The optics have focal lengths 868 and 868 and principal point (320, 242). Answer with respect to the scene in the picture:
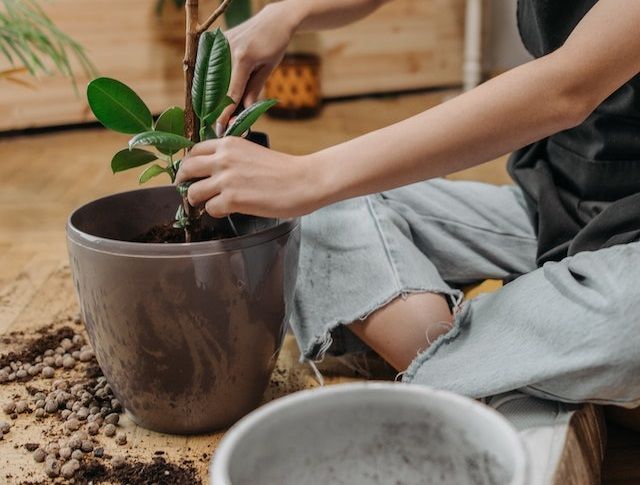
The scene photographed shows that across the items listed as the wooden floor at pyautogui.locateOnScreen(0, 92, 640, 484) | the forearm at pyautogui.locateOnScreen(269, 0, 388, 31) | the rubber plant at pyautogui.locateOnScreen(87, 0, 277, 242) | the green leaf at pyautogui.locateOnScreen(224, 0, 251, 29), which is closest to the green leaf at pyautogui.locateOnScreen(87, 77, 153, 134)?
the rubber plant at pyautogui.locateOnScreen(87, 0, 277, 242)

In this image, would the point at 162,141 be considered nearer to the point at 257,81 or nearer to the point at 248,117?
the point at 248,117

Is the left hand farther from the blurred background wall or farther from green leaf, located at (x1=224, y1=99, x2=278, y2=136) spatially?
the blurred background wall

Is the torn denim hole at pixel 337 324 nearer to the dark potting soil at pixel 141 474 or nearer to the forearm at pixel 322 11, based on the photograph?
the dark potting soil at pixel 141 474

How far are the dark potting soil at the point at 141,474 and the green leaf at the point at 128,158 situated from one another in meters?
0.32

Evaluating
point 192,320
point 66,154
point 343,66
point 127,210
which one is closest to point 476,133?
point 192,320

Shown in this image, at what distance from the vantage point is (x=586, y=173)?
1.06 metres

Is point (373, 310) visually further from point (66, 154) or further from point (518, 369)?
point (66, 154)

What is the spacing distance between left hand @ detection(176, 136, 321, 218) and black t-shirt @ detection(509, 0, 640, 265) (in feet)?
1.18

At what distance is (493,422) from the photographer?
19.8 inches

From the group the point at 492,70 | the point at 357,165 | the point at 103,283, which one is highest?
the point at 357,165

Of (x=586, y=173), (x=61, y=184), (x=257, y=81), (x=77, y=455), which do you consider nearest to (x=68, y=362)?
(x=77, y=455)

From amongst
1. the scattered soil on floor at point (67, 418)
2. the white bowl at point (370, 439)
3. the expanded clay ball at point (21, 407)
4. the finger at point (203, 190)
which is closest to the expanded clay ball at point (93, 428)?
the scattered soil on floor at point (67, 418)

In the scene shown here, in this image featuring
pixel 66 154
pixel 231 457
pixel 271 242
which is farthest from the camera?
pixel 66 154

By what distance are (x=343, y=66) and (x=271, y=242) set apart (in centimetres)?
220
